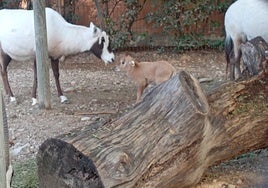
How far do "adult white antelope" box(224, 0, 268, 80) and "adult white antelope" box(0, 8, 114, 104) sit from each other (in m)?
1.47

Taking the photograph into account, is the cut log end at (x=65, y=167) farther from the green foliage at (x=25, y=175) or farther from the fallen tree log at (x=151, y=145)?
the green foliage at (x=25, y=175)

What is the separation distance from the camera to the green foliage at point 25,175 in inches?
147

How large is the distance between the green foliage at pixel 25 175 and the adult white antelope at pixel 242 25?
2.62 meters

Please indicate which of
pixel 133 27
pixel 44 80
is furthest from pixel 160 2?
pixel 44 80

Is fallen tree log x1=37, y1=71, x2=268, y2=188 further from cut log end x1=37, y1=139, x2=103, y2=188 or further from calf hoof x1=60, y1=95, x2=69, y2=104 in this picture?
calf hoof x1=60, y1=95, x2=69, y2=104

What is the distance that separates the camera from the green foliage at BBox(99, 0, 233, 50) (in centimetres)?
900

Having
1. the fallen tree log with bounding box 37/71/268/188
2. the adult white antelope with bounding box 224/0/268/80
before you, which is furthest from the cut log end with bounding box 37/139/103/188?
the adult white antelope with bounding box 224/0/268/80

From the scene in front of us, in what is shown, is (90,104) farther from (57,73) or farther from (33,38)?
(33,38)

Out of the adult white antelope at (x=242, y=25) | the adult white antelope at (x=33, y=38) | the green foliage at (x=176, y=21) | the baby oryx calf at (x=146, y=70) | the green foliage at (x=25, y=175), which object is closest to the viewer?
the green foliage at (x=25, y=175)

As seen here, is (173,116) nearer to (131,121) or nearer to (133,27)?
(131,121)

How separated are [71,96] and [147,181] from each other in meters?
3.68

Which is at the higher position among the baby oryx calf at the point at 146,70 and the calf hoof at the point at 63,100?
the baby oryx calf at the point at 146,70

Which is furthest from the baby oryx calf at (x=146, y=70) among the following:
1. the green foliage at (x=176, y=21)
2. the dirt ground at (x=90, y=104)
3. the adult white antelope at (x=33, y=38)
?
the green foliage at (x=176, y=21)

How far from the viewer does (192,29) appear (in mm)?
9406
